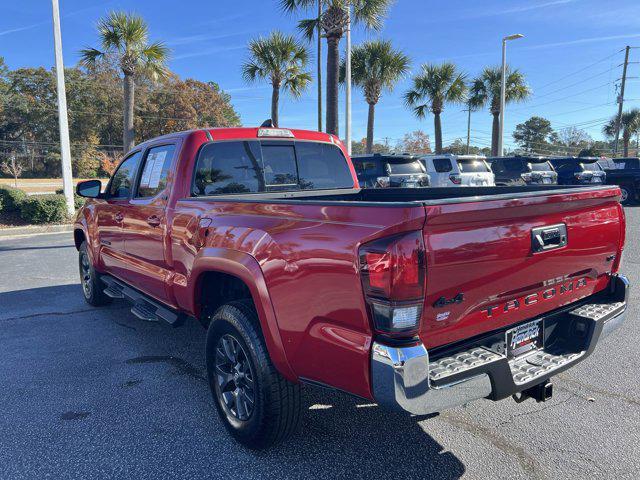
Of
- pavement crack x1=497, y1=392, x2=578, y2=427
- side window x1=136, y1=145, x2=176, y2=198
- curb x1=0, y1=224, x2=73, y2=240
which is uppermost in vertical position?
side window x1=136, y1=145, x2=176, y2=198

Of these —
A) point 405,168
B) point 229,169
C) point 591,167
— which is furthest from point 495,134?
point 229,169

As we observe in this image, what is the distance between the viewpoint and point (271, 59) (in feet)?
69.7

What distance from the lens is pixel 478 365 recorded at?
7.23ft

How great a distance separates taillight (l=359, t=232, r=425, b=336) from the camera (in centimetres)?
196

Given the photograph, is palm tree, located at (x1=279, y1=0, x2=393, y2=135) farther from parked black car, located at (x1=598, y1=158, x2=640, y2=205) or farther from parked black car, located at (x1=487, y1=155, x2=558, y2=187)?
parked black car, located at (x1=598, y1=158, x2=640, y2=205)

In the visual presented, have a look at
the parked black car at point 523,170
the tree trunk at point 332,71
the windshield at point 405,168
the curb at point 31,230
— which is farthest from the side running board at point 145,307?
the parked black car at point 523,170

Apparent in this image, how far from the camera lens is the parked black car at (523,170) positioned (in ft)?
55.6

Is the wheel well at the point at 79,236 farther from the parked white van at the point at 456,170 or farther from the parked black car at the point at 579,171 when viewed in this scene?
the parked black car at the point at 579,171

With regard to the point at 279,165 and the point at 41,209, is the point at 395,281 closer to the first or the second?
the point at 279,165

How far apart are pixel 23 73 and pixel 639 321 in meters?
62.9

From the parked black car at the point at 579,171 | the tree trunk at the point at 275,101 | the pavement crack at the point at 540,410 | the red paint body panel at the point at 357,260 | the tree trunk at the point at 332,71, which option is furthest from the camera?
the tree trunk at the point at 275,101

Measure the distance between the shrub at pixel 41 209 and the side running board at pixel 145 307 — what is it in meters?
9.74

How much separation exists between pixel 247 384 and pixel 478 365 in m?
1.32

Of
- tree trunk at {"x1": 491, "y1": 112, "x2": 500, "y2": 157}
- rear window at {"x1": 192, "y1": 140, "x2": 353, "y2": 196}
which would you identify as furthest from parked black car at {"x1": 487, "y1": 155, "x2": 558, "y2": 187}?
rear window at {"x1": 192, "y1": 140, "x2": 353, "y2": 196}
